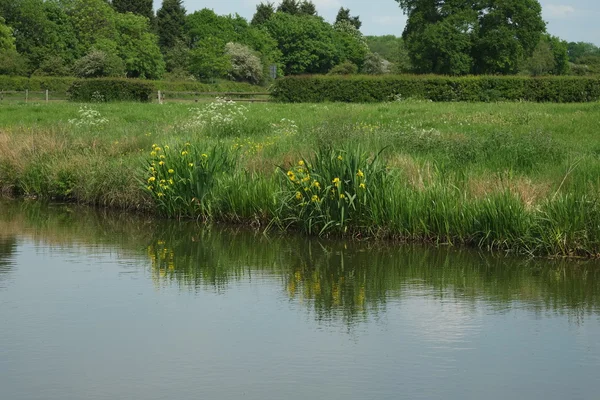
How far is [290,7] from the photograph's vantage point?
103 m

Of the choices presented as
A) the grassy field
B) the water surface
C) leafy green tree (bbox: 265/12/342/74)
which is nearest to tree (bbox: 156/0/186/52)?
leafy green tree (bbox: 265/12/342/74)

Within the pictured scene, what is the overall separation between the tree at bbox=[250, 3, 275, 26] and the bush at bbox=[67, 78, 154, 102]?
57.3m

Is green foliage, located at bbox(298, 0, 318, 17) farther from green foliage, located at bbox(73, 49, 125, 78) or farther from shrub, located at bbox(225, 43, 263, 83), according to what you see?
green foliage, located at bbox(73, 49, 125, 78)

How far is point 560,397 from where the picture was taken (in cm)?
701

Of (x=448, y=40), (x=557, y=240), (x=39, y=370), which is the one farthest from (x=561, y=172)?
(x=448, y=40)

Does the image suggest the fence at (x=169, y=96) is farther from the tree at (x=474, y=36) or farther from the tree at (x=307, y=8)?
the tree at (x=307, y=8)

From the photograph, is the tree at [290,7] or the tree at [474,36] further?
the tree at [290,7]

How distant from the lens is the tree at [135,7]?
8019cm

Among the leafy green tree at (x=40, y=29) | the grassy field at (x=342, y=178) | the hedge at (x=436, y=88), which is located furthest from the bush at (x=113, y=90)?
the leafy green tree at (x=40, y=29)

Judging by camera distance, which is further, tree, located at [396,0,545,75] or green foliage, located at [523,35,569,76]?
green foliage, located at [523,35,569,76]

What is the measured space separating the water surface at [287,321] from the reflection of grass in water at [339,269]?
0.03 m

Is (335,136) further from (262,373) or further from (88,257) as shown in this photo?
(262,373)

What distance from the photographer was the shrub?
7662 cm

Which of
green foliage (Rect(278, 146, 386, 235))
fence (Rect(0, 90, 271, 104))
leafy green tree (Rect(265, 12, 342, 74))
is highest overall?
leafy green tree (Rect(265, 12, 342, 74))
